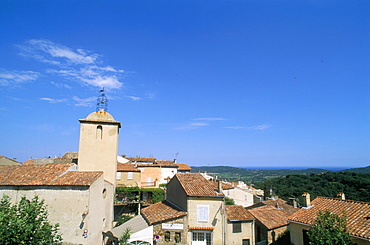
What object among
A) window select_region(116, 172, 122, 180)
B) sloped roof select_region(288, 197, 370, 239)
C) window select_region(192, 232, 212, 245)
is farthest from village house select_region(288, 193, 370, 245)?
window select_region(116, 172, 122, 180)

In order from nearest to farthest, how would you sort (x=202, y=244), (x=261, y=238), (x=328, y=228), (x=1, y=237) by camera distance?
(x=1, y=237) → (x=328, y=228) → (x=202, y=244) → (x=261, y=238)

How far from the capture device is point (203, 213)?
2284 centimetres

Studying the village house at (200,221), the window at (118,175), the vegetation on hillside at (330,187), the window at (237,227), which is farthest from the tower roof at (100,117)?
the vegetation on hillside at (330,187)

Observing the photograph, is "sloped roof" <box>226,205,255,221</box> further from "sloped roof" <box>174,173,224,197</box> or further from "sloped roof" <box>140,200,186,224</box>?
"sloped roof" <box>140,200,186,224</box>

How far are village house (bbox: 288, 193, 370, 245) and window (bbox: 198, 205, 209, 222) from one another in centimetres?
779

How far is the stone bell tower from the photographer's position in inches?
1055

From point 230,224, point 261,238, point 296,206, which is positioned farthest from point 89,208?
point 296,206

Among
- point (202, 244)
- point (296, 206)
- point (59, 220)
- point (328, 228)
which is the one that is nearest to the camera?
point (328, 228)

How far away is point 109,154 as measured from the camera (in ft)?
90.0

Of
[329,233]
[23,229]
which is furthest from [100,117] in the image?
[329,233]

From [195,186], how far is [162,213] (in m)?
4.55

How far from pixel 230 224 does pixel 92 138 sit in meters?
18.6

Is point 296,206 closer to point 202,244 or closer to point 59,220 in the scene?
point 202,244

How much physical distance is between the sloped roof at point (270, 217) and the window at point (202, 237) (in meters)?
7.36
